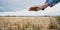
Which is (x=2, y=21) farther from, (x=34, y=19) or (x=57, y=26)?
(x=57, y=26)

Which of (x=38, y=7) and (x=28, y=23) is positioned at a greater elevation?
(x=38, y=7)

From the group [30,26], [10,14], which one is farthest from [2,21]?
[30,26]

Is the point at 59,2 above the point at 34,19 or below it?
above

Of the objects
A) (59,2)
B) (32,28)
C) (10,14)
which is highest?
(59,2)

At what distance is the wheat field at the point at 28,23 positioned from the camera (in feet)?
3.78

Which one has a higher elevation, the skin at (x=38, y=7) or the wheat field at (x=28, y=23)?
the skin at (x=38, y=7)

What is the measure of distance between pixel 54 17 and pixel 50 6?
0.12 metres

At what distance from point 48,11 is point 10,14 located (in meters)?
0.38

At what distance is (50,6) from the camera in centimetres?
123

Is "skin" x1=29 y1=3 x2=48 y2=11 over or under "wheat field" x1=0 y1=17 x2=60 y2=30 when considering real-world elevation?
over

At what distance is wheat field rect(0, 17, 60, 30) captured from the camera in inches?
45.4

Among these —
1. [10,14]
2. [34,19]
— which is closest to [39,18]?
[34,19]

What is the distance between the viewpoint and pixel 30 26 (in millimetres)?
1160

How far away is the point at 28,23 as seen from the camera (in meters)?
1.17
